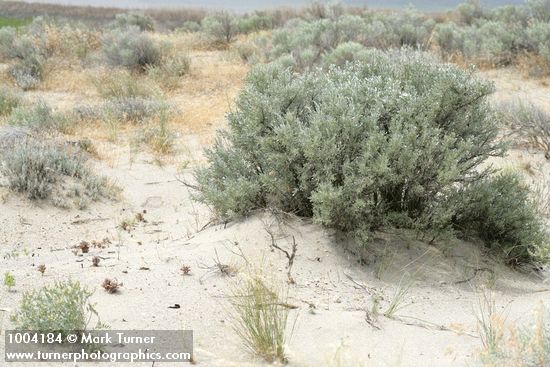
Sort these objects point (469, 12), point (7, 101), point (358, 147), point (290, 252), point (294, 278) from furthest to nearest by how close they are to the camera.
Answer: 1. point (469, 12)
2. point (7, 101)
3. point (358, 147)
4. point (290, 252)
5. point (294, 278)

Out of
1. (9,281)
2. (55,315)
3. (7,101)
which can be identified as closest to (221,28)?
(7,101)

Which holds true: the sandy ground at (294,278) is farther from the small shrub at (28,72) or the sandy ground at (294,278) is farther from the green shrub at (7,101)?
the small shrub at (28,72)

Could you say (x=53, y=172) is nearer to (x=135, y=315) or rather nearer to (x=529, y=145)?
(x=135, y=315)

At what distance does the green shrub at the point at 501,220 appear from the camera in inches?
213

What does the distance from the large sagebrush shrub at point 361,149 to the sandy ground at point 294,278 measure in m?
0.24

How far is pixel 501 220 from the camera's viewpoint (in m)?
5.42

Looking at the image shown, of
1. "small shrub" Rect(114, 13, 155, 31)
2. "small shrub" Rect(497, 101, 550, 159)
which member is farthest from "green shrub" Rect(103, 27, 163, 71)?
"small shrub" Rect(114, 13, 155, 31)

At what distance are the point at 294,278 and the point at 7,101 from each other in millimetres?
8234

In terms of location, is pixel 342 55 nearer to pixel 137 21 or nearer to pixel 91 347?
pixel 91 347

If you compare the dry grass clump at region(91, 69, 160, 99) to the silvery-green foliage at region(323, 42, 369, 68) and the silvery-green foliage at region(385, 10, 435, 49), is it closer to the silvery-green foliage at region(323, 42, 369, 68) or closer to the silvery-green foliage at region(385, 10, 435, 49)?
the silvery-green foliage at region(323, 42, 369, 68)

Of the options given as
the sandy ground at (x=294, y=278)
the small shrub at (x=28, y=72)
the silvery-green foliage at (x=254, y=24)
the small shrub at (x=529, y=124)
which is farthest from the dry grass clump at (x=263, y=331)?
the silvery-green foliage at (x=254, y=24)

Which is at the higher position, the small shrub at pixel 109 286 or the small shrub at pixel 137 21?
the small shrub at pixel 109 286

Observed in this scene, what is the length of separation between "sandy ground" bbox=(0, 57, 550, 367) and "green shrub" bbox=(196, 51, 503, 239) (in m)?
0.24

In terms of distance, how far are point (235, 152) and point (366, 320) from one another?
7.84 feet
